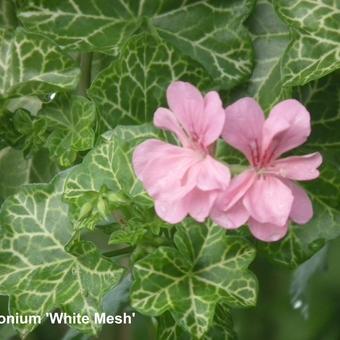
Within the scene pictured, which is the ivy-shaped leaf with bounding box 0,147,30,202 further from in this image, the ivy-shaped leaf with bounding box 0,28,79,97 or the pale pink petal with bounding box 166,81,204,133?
the pale pink petal with bounding box 166,81,204,133

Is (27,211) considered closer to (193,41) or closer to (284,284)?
(193,41)

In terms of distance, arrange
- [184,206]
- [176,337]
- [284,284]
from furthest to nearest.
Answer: [284,284]
[176,337]
[184,206]

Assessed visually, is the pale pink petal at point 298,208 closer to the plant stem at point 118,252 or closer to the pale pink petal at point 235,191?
the pale pink petal at point 235,191

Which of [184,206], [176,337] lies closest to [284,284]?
[176,337]

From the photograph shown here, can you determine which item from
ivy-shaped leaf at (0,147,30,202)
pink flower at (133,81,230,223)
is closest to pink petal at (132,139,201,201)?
pink flower at (133,81,230,223)

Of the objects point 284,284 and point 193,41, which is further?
point 284,284

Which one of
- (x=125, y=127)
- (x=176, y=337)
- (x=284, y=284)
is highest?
(x=125, y=127)

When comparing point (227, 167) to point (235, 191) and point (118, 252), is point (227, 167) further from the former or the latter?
point (118, 252)
